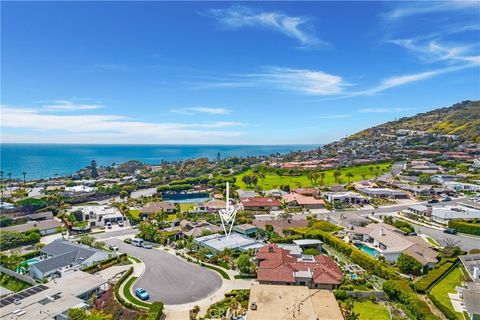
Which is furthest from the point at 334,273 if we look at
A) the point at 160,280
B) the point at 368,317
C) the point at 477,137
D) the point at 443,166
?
the point at 477,137

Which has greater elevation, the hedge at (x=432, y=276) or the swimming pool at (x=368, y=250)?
the hedge at (x=432, y=276)

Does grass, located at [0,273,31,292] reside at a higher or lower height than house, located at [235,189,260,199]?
lower

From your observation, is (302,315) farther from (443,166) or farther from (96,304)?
(443,166)

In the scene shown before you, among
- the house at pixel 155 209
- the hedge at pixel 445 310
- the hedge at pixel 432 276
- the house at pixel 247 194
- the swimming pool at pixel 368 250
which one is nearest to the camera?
the hedge at pixel 445 310

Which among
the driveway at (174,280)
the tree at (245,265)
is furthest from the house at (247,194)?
the tree at (245,265)

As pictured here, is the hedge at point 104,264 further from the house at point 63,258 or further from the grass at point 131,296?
the grass at point 131,296

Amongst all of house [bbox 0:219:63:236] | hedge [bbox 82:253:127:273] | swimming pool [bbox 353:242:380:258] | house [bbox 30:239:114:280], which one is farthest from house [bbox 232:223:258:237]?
house [bbox 0:219:63:236]

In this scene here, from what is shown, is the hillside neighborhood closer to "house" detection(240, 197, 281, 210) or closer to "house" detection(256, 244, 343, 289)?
"house" detection(256, 244, 343, 289)
